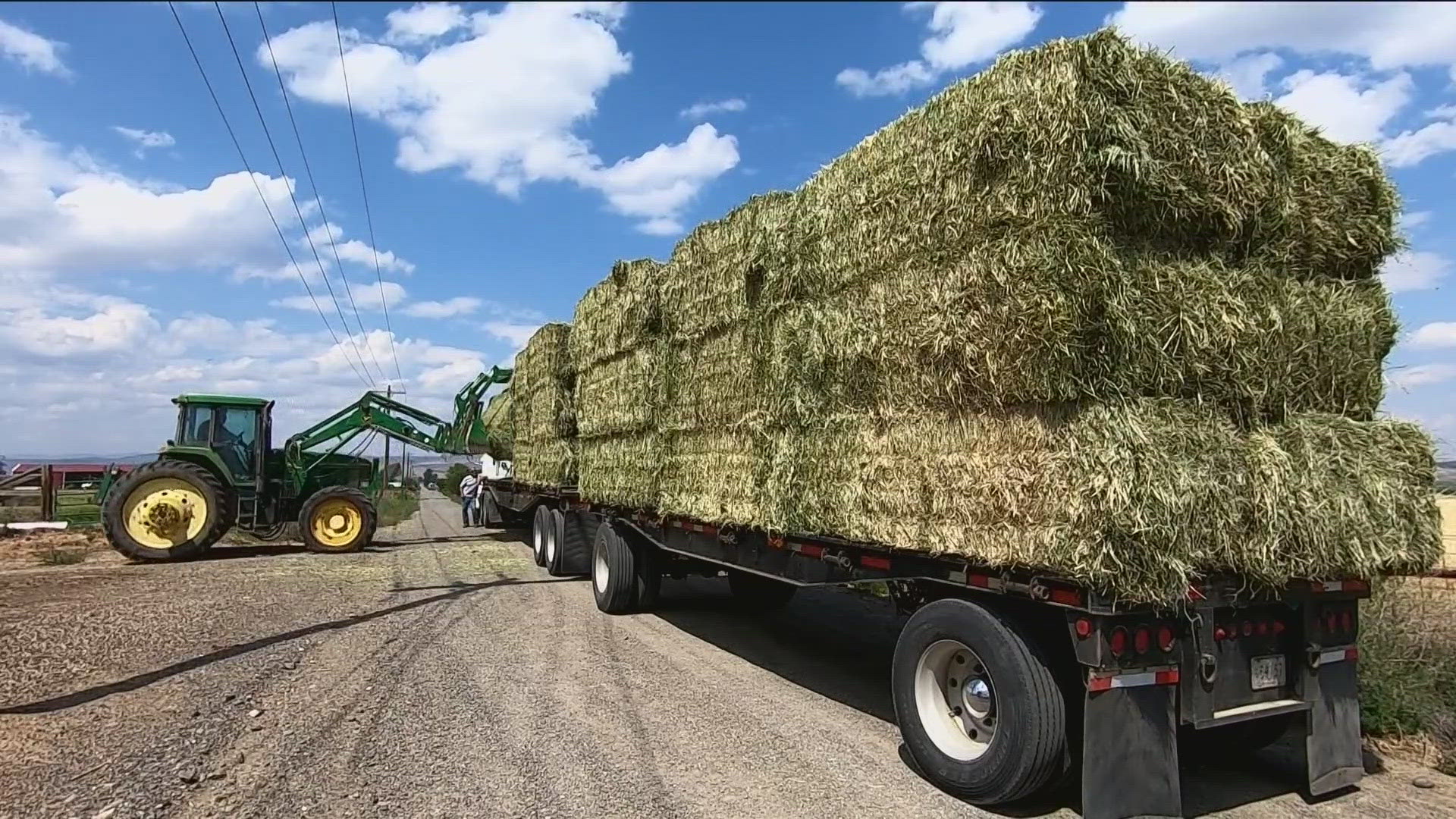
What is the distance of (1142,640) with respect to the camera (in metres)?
3.89

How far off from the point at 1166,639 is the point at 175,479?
15.1 m

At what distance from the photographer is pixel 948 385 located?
14.7ft

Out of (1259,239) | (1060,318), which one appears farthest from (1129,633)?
(1259,239)

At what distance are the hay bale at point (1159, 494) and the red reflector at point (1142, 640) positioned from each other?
0.83ft

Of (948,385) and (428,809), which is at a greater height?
(948,385)

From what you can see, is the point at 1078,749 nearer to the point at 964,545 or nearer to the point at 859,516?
the point at 964,545

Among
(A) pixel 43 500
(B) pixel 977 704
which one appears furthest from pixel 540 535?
(A) pixel 43 500

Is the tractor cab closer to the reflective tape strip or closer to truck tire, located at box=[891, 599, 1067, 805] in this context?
truck tire, located at box=[891, 599, 1067, 805]

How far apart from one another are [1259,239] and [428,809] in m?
4.70

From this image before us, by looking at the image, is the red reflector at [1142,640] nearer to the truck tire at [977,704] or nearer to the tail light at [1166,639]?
the tail light at [1166,639]

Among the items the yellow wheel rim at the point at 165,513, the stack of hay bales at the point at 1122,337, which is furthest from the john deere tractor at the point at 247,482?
the stack of hay bales at the point at 1122,337

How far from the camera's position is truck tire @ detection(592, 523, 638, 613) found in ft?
30.5

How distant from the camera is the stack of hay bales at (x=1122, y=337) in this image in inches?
150

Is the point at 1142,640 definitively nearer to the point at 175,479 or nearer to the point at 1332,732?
the point at 1332,732
